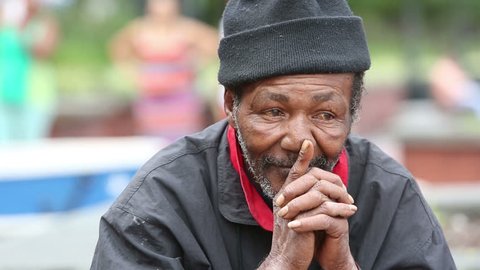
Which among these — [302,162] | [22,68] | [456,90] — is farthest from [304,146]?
[456,90]

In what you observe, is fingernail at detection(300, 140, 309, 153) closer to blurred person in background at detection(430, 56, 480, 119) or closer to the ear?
the ear

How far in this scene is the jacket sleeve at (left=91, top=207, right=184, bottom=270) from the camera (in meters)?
3.11

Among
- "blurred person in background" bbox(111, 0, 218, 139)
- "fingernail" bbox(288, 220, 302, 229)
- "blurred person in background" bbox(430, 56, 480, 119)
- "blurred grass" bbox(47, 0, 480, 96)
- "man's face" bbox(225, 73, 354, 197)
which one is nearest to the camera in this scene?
"fingernail" bbox(288, 220, 302, 229)

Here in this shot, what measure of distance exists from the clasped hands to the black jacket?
0.21m

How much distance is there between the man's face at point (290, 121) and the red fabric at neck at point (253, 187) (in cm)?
7

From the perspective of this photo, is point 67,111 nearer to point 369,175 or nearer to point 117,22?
point 117,22

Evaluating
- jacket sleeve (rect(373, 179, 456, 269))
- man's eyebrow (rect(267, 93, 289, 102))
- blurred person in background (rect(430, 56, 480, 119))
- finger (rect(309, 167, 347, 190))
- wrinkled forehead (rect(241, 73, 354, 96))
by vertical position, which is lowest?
blurred person in background (rect(430, 56, 480, 119))

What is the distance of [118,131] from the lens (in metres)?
14.4

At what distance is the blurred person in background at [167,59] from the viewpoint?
10.4 meters

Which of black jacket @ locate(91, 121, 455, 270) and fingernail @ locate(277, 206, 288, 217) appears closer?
fingernail @ locate(277, 206, 288, 217)

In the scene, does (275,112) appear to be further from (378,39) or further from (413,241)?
(378,39)

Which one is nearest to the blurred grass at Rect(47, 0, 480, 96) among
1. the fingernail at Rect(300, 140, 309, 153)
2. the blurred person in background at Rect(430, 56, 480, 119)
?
the blurred person in background at Rect(430, 56, 480, 119)

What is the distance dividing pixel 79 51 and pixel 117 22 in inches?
90.6

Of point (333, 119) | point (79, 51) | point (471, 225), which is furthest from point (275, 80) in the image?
point (79, 51)
